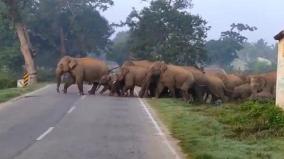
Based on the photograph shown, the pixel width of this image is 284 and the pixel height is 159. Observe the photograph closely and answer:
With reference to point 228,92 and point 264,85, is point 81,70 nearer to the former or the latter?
point 228,92

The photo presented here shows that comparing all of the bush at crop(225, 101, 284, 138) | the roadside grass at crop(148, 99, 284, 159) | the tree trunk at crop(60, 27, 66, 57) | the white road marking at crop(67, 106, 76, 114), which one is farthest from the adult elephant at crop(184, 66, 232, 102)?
the tree trunk at crop(60, 27, 66, 57)

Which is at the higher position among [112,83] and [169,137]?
[112,83]

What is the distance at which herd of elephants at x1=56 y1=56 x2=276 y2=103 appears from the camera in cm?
3569

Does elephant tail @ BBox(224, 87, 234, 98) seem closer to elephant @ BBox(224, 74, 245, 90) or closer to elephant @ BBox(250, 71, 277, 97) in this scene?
elephant @ BBox(224, 74, 245, 90)

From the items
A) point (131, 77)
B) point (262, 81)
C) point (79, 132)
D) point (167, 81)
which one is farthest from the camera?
point (131, 77)

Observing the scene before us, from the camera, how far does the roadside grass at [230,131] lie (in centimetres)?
1453

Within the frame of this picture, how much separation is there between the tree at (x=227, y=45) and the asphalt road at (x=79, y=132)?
7803 centimetres

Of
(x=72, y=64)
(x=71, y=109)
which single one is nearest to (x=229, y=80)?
(x=72, y=64)

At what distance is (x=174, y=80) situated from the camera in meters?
35.6

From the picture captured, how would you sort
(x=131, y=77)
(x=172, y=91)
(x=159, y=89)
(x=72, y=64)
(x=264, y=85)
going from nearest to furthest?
(x=172, y=91)
(x=159, y=89)
(x=264, y=85)
(x=131, y=77)
(x=72, y=64)

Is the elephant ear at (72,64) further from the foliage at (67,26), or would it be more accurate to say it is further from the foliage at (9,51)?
the foliage at (67,26)

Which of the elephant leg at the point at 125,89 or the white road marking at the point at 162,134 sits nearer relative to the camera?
the white road marking at the point at 162,134

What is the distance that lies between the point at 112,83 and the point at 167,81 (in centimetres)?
425

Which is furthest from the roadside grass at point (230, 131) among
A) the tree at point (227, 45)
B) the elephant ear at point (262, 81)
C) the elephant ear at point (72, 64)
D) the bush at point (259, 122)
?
the tree at point (227, 45)
